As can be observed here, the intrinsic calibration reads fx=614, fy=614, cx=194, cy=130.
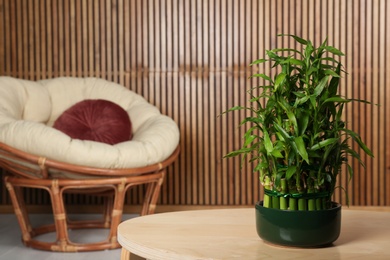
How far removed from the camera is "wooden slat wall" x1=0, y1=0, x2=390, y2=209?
15.7ft

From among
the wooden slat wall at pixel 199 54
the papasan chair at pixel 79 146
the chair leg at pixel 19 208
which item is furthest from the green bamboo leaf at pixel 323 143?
the wooden slat wall at pixel 199 54

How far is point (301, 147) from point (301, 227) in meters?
0.23

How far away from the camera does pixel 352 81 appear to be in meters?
4.80

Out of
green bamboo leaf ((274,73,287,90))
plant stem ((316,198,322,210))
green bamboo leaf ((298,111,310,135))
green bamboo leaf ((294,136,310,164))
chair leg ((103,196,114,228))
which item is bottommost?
chair leg ((103,196,114,228))

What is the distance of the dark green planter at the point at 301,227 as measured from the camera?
5.59 feet

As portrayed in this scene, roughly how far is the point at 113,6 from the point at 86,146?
1734mm

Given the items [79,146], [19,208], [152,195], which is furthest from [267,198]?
[19,208]

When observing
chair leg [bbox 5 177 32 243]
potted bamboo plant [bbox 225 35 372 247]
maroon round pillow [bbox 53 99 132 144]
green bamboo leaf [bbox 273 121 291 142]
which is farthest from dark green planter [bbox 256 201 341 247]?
maroon round pillow [bbox 53 99 132 144]

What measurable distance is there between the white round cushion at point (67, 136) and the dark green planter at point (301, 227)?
6.48ft

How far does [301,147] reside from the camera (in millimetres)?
1650

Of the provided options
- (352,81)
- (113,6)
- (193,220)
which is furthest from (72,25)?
(193,220)

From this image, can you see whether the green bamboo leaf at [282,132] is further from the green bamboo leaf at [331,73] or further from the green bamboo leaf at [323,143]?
the green bamboo leaf at [331,73]

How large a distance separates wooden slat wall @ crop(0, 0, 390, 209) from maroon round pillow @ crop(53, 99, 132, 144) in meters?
0.72

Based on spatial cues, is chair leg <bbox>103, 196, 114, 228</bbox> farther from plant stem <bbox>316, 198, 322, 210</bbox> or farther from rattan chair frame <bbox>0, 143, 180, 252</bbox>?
plant stem <bbox>316, 198, 322, 210</bbox>
